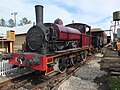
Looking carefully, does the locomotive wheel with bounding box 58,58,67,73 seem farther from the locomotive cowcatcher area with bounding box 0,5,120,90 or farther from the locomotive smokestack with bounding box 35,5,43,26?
the locomotive smokestack with bounding box 35,5,43,26

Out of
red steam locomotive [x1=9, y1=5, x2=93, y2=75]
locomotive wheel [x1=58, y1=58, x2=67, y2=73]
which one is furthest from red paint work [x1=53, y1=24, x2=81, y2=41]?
locomotive wheel [x1=58, y1=58, x2=67, y2=73]

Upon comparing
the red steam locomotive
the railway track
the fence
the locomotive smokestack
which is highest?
the locomotive smokestack

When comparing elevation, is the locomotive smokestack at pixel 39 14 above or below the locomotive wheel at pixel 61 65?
above

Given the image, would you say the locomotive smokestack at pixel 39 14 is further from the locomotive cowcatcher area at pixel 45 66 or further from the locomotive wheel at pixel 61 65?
the locomotive wheel at pixel 61 65

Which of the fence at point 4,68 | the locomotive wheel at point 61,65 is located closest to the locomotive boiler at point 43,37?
the locomotive wheel at point 61,65

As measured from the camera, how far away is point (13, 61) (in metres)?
7.15

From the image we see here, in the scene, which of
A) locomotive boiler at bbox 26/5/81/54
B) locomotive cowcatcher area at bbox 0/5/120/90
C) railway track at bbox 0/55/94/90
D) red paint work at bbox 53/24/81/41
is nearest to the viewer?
railway track at bbox 0/55/94/90

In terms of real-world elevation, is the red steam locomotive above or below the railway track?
above

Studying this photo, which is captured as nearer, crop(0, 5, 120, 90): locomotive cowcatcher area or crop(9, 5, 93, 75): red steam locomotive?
crop(0, 5, 120, 90): locomotive cowcatcher area

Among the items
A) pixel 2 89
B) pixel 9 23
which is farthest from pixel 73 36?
→ pixel 9 23

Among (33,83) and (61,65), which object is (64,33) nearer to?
(61,65)

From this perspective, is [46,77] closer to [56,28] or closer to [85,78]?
[85,78]

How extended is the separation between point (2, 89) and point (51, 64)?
2.29 m

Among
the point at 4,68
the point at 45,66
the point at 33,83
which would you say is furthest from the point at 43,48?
the point at 4,68
